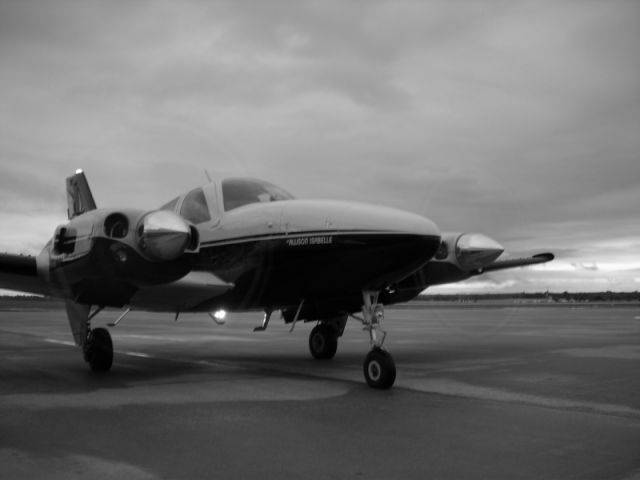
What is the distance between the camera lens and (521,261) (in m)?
13.2

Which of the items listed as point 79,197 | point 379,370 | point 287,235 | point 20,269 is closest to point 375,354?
point 379,370

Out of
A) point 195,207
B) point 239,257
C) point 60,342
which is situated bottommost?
point 60,342

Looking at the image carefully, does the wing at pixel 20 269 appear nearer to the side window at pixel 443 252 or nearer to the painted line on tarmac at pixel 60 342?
the side window at pixel 443 252

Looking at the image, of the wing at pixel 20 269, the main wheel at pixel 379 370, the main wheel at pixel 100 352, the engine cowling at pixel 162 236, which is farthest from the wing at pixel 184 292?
the main wheel at pixel 379 370

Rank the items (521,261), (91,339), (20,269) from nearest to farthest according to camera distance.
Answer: (20,269) < (91,339) < (521,261)

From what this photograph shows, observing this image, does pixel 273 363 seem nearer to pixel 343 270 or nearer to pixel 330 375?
pixel 330 375

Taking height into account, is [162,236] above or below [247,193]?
below

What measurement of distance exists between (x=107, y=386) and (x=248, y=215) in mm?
3280

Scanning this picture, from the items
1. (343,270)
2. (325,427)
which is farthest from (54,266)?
(325,427)

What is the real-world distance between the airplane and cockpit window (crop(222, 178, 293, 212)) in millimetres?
19

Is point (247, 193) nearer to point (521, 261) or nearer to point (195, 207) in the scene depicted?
point (195, 207)

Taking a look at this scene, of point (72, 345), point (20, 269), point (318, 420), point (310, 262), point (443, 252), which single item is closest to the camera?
point (318, 420)

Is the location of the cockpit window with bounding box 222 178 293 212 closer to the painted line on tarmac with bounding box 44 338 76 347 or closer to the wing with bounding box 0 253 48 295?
the wing with bounding box 0 253 48 295

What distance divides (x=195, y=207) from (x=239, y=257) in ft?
5.13
